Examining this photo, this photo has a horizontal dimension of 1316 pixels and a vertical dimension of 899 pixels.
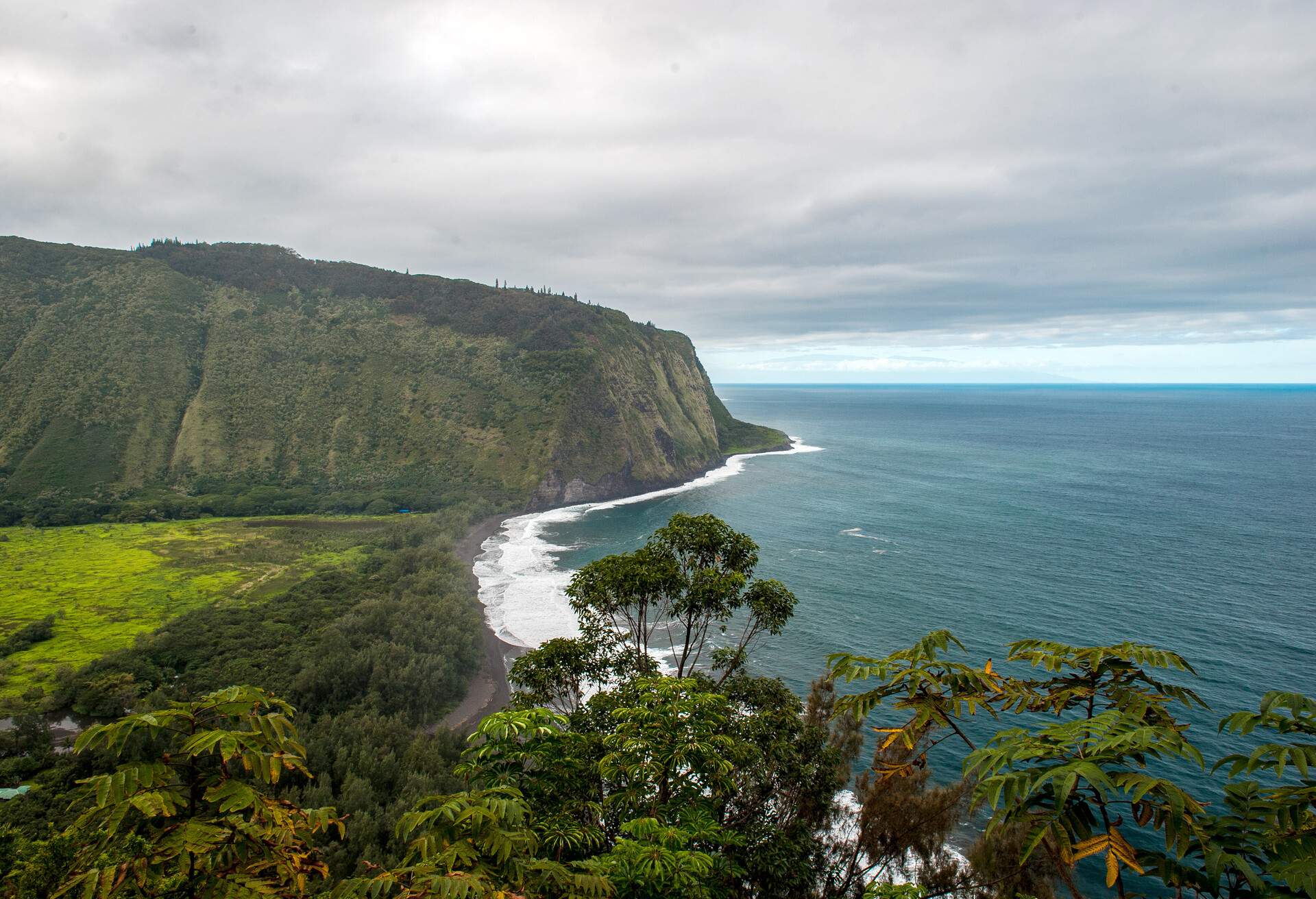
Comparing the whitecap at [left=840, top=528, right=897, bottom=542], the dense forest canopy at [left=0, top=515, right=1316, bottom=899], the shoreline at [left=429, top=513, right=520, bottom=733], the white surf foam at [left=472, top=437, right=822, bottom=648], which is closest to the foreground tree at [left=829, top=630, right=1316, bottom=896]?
the dense forest canopy at [left=0, top=515, right=1316, bottom=899]

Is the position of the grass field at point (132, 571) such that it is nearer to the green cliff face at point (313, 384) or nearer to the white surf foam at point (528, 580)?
the white surf foam at point (528, 580)

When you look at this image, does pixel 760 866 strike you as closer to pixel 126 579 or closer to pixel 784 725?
pixel 784 725

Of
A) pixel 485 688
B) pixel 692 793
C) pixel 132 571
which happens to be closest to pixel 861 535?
pixel 485 688

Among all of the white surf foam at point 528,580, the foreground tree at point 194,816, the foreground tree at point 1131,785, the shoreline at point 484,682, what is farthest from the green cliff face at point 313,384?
the foreground tree at point 1131,785

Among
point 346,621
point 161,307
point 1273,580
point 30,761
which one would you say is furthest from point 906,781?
point 161,307

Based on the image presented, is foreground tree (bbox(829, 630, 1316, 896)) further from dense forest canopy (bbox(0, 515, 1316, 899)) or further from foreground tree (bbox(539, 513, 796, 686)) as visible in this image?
foreground tree (bbox(539, 513, 796, 686))

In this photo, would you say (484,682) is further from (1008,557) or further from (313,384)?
(313,384)
